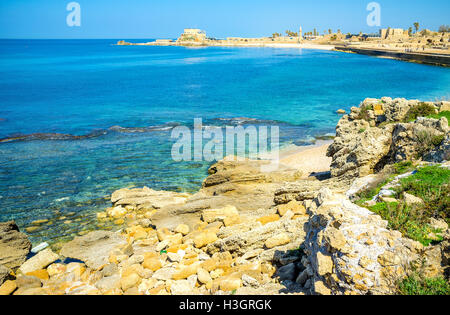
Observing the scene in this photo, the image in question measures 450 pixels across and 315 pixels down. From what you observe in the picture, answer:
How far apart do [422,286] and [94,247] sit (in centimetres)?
1044

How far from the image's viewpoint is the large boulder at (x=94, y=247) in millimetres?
10781

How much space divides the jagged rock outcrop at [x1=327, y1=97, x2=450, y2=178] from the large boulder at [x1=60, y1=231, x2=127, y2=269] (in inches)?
369

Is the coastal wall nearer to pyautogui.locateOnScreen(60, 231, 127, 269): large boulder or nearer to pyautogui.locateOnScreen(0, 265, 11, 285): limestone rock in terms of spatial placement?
pyautogui.locateOnScreen(60, 231, 127, 269): large boulder

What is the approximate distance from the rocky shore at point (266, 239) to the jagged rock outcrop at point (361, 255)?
17 millimetres

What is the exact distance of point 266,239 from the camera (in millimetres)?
9359

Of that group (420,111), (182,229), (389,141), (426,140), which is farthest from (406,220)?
(420,111)

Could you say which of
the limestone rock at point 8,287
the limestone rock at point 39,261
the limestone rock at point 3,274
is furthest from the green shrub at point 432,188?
the limestone rock at point 3,274

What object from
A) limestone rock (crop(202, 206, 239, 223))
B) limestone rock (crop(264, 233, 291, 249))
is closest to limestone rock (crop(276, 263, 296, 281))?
limestone rock (crop(264, 233, 291, 249))

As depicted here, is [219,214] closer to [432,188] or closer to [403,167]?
[403,167]

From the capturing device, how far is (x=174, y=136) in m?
28.3

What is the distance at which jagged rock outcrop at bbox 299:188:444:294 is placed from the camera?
5180mm

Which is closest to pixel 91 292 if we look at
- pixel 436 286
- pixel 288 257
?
pixel 288 257

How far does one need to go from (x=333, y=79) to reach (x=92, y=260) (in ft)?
202

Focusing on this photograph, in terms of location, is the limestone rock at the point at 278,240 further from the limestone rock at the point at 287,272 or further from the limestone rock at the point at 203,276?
the limestone rock at the point at 203,276
